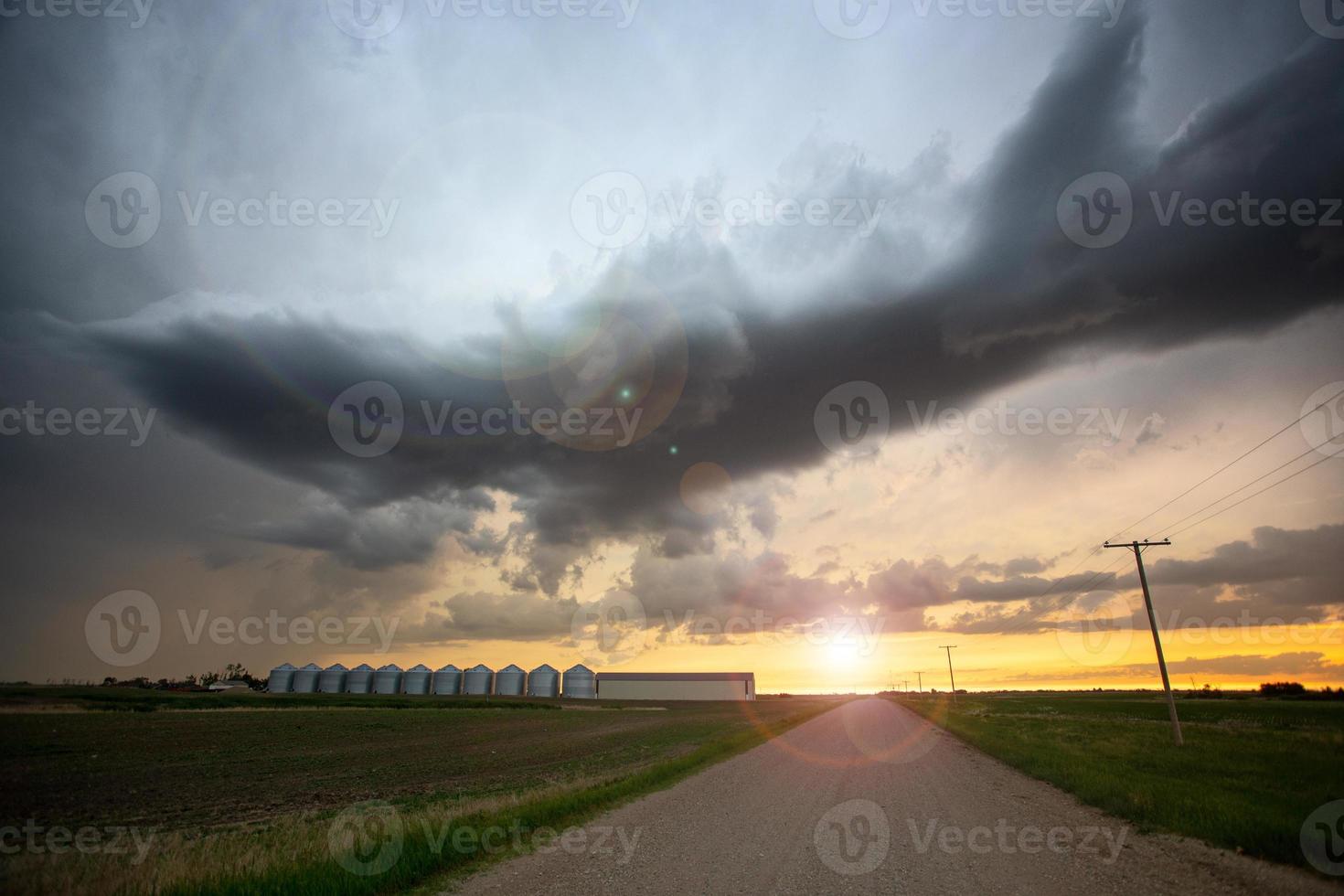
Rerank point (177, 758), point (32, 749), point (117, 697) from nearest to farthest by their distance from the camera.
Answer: point (177, 758) → point (32, 749) → point (117, 697)

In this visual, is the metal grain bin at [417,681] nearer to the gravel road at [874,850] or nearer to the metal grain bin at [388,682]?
the metal grain bin at [388,682]

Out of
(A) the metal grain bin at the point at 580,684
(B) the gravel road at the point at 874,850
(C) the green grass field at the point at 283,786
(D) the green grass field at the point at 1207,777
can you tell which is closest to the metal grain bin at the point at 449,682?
(A) the metal grain bin at the point at 580,684

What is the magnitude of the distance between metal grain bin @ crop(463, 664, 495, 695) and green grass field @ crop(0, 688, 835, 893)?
105026mm

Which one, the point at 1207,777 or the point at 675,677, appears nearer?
the point at 1207,777

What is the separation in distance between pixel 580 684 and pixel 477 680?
1009 inches

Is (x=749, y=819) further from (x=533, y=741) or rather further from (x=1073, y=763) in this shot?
(x=533, y=741)

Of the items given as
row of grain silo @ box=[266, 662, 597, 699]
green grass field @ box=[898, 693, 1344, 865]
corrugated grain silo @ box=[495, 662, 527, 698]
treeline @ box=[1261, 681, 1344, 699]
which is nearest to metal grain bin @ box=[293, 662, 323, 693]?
row of grain silo @ box=[266, 662, 597, 699]

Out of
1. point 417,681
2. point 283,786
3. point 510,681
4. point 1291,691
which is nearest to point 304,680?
point 417,681

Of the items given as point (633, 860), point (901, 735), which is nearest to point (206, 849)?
point (633, 860)

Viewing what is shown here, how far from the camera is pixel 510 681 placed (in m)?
154

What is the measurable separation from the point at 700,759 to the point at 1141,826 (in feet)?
56.5

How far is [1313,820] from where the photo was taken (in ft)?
38.2

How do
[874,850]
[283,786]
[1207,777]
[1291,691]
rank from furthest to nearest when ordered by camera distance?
[1291,691], [283,786], [1207,777], [874,850]

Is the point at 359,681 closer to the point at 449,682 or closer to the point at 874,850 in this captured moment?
the point at 449,682
